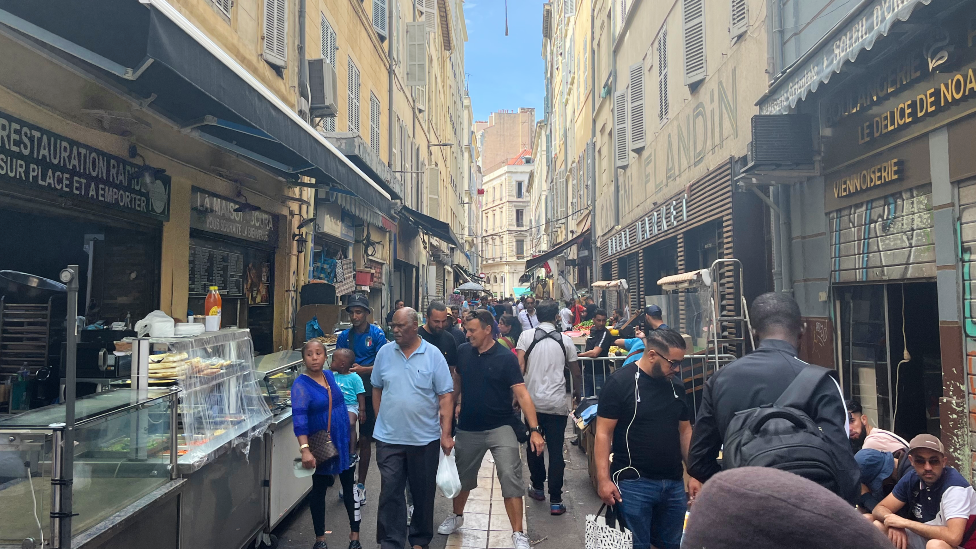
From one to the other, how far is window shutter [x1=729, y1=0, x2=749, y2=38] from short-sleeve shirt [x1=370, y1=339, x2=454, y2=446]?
661 centimetres

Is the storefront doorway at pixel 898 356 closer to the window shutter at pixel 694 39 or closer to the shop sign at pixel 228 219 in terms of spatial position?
the window shutter at pixel 694 39

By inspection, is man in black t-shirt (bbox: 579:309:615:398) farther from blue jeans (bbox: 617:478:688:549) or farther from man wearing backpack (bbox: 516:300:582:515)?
blue jeans (bbox: 617:478:688:549)

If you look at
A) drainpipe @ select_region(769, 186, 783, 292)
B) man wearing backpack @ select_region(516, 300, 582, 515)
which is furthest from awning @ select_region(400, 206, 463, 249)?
man wearing backpack @ select_region(516, 300, 582, 515)

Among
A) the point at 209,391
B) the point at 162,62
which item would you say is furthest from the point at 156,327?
the point at 162,62

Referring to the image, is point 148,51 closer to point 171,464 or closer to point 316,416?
point 171,464

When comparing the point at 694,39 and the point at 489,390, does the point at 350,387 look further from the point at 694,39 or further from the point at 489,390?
the point at 694,39

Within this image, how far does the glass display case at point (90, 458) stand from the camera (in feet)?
9.87

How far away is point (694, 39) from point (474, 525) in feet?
28.8

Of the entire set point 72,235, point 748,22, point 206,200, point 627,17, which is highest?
point 627,17

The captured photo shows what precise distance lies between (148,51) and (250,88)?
1324mm

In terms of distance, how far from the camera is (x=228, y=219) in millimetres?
8039

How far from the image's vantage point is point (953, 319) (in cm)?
483

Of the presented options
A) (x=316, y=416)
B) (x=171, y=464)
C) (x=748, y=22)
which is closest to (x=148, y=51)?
(x=171, y=464)

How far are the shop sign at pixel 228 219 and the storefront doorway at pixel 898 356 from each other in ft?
23.0
